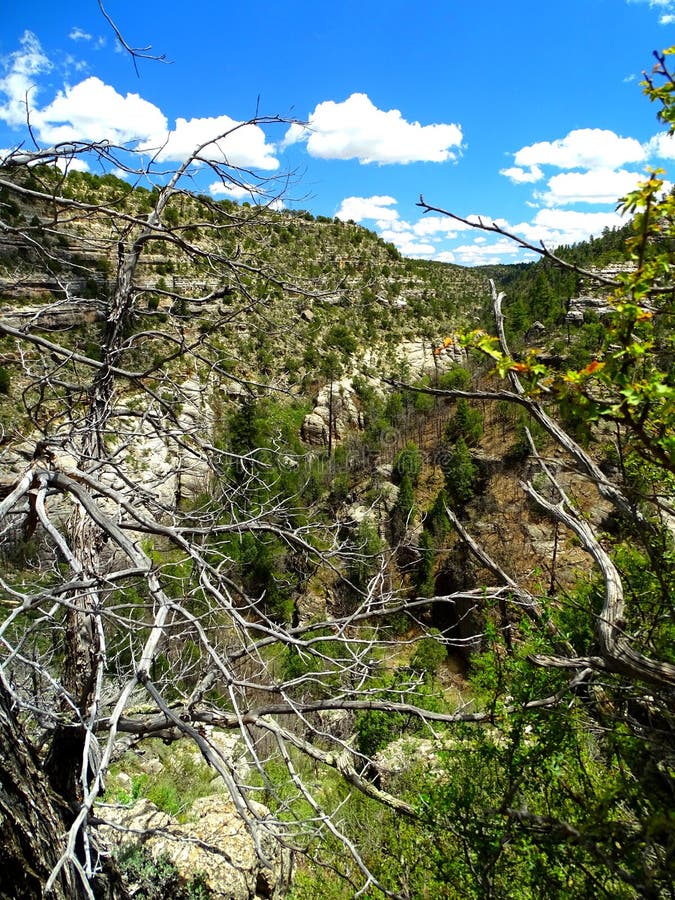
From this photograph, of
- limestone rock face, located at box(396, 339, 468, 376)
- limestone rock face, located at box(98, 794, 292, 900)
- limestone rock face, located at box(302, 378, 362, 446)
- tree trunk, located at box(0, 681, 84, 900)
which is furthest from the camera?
limestone rock face, located at box(396, 339, 468, 376)

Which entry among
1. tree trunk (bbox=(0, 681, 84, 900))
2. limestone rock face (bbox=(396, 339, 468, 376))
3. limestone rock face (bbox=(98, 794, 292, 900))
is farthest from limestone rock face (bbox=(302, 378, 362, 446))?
tree trunk (bbox=(0, 681, 84, 900))

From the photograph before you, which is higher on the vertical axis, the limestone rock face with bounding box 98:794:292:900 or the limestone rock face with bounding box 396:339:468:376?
the limestone rock face with bounding box 396:339:468:376

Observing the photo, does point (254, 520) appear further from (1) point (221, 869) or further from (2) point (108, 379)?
(1) point (221, 869)

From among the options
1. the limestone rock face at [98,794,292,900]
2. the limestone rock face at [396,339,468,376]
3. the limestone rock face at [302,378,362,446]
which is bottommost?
the limestone rock face at [98,794,292,900]

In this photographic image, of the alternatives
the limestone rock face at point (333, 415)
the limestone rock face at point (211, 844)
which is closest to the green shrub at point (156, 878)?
the limestone rock face at point (211, 844)

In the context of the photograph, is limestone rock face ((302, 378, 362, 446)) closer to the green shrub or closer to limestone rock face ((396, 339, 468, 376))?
limestone rock face ((396, 339, 468, 376))

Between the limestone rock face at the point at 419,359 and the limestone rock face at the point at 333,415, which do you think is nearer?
the limestone rock face at the point at 333,415

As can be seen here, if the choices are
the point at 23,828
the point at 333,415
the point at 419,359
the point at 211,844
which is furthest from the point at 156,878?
the point at 419,359

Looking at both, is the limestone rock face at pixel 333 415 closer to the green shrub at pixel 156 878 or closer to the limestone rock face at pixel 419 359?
the limestone rock face at pixel 419 359

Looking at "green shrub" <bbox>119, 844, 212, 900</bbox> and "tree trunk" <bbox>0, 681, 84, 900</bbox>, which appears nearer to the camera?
"tree trunk" <bbox>0, 681, 84, 900</bbox>

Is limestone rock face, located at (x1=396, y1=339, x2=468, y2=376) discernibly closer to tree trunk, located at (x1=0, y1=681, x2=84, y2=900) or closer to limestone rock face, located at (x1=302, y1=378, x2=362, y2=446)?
limestone rock face, located at (x1=302, y1=378, x2=362, y2=446)

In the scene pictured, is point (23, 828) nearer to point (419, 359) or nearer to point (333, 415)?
point (333, 415)

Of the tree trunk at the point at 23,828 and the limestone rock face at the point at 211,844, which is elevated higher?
the tree trunk at the point at 23,828

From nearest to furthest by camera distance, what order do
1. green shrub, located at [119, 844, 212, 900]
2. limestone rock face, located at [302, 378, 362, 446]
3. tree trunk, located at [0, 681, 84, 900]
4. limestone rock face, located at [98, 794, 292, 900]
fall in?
tree trunk, located at [0, 681, 84, 900]
green shrub, located at [119, 844, 212, 900]
limestone rock face, located at [98, 794, 292, 900]
limestone rock face, located at [302, 378, 362, 446]
